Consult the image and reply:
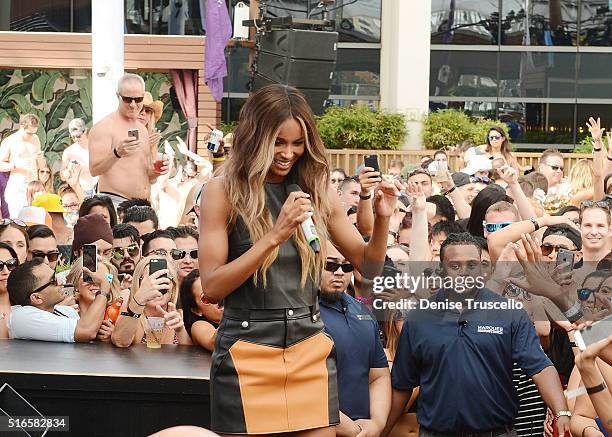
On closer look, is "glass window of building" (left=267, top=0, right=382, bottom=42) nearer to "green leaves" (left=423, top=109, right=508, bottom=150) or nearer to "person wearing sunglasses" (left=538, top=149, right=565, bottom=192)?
"green leaves" (left=423, top=109, right=508, bottom=150)

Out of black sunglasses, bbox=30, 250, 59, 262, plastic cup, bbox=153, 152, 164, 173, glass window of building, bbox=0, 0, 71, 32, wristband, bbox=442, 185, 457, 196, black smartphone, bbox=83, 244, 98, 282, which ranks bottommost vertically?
black sunglasses, bbox=30, 250, 59, 262

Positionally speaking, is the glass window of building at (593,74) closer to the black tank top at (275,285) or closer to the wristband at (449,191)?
the wristband at (449,191)

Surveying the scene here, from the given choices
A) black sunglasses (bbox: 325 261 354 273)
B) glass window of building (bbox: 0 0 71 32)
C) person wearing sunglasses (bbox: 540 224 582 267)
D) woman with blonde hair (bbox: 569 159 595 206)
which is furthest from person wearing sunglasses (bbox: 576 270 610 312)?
glass window of building (bbox: 0 0 71 32)

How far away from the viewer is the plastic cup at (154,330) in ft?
18.9

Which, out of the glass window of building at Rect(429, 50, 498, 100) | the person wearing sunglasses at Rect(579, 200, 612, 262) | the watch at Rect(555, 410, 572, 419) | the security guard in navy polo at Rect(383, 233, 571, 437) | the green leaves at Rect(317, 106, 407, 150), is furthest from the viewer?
the glass window of building at Rect(429, 50, 498, 100)

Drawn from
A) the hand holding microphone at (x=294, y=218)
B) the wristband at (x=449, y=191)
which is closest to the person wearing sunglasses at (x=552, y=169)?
the wristband at (x=449, y=191)

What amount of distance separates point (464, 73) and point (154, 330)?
1719 centimetres

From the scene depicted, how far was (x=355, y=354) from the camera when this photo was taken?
5023 mm

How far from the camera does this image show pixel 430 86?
2211cm

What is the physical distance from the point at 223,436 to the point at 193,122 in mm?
15865

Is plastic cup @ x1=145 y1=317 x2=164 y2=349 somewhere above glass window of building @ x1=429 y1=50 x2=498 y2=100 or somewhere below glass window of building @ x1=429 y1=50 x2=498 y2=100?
below

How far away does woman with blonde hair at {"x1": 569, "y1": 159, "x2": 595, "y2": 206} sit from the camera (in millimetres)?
9852

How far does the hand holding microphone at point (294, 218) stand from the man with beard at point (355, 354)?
4.64ft

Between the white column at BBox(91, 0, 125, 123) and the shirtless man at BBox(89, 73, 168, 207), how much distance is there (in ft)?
14.8
